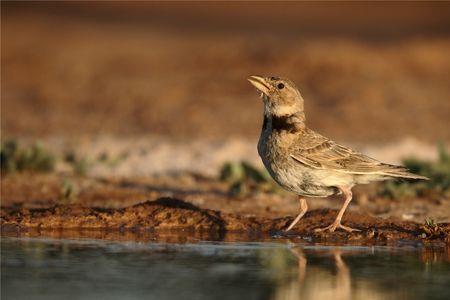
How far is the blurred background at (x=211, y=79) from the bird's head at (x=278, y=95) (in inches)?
223

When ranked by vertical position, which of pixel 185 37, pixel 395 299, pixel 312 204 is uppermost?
pixel 185 37

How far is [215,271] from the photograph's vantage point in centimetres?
Result: 795

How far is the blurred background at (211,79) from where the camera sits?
19.6 meters

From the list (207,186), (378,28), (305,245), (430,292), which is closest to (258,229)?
(305,245)

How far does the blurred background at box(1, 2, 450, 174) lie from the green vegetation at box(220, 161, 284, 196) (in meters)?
1.69

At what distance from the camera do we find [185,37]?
1201 inches

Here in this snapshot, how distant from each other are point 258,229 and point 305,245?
98cm

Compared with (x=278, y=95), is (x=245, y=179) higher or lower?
lower

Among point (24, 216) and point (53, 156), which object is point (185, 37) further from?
point (24, 216)

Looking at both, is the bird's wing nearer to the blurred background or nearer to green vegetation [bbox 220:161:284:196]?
green vegetation [bbox 220:161:284:196]

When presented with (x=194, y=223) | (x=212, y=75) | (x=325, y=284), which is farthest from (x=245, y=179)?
(x=212, y=75)

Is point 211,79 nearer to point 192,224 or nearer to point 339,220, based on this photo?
point 192,224

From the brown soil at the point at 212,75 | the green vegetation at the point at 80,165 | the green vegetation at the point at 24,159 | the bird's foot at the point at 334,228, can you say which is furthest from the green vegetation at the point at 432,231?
the brown soil at the point at 212,75

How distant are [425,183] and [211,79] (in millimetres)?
10737
